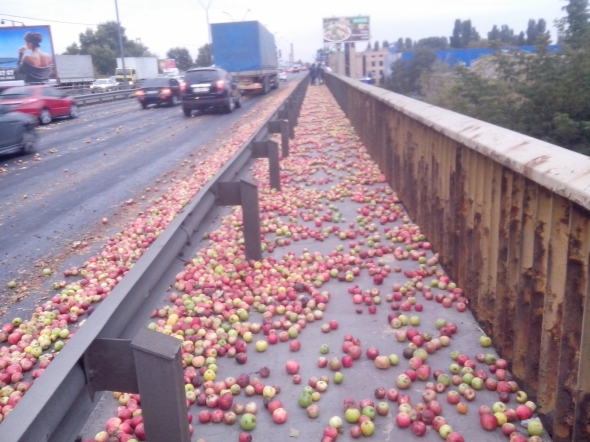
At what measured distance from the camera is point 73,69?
64938 millimetres

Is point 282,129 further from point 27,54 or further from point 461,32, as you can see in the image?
point 461,32

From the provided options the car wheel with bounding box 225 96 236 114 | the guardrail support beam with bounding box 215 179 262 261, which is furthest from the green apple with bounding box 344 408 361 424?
the car wheel with bounding box 225 96 236 114

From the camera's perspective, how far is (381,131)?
10.5 metres

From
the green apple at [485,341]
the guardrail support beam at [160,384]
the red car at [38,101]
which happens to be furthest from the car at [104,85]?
the guardrail support beam at [160,384]

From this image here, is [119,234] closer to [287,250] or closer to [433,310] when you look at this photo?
[287,250]

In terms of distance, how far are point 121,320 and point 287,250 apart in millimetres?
3883

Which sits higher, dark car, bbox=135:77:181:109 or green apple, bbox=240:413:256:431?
dark car, bbox=135:77:181:109

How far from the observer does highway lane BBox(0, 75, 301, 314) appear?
282 inches

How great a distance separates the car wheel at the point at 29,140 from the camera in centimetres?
1650

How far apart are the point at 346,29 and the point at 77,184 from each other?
294 ft

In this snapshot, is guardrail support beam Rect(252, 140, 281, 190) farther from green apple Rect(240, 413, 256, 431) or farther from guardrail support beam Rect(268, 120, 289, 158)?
green apple Rect(240, 413, 256, 431)

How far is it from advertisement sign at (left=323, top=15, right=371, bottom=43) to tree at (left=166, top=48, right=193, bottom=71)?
57.0 m

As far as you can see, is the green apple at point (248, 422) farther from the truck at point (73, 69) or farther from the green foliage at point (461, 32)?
the green foliage at point (461, 32)

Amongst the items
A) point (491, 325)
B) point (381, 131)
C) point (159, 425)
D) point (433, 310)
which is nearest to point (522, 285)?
point (491, 325)
